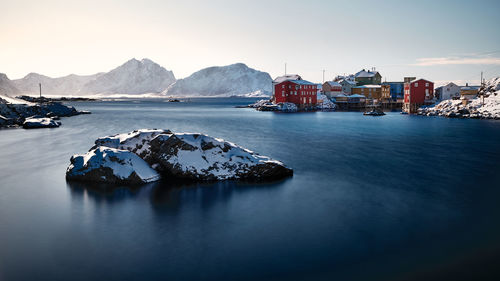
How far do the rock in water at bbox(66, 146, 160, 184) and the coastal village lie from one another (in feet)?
266

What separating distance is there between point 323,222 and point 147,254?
20.5 feet

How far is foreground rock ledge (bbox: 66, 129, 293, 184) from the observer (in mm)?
18281

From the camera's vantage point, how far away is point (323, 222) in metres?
13.3

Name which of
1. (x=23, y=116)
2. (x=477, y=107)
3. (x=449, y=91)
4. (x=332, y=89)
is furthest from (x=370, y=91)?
(x=23, y=116)

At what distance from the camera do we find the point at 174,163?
18.9m

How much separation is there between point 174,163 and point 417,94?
3293 inches

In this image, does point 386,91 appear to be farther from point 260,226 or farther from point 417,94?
point 260,226

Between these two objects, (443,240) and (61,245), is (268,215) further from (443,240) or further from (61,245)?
(61,245)

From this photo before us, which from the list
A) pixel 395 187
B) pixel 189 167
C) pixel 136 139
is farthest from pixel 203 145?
pixel 395 187

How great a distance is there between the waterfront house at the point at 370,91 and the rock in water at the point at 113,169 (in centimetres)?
11030

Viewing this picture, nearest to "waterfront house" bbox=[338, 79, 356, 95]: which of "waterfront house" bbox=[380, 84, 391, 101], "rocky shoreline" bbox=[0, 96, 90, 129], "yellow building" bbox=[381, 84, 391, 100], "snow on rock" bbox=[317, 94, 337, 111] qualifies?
"waterfront house" bbox=[380, 84, 391, 101]

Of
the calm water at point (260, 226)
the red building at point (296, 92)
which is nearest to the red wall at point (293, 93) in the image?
the red building at point (296, 92)

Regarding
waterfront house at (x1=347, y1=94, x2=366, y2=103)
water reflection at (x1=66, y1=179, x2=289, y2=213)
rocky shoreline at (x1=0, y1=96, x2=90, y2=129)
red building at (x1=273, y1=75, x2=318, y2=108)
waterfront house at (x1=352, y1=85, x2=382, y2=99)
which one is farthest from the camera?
waterfront house at (x1=352, y1=85, x2=382, y2=99)

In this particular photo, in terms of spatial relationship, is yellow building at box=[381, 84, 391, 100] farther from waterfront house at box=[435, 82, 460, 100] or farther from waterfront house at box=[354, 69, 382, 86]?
waterfront house at box=[435, 82, 460, 100]
